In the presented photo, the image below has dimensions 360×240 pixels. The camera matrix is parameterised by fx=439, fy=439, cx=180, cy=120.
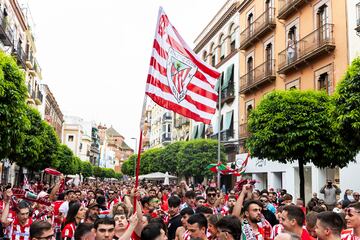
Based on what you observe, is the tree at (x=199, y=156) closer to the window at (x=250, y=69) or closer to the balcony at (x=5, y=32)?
Answer: the window at (x=250, y=69)

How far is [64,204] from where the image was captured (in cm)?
1018

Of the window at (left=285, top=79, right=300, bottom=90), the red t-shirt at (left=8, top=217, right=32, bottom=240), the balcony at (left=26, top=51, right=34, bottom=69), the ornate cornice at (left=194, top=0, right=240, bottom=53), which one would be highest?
the ornate cornice at (left=194, top=0, right=240, bottom=53)

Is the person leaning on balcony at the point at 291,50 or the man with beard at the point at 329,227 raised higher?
the person leaning on balcony at the point at 291,50

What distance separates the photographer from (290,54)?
2506 cm

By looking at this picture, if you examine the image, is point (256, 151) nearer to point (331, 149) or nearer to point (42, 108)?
point (331, 149)

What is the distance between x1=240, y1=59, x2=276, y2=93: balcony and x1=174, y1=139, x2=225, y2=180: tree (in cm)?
504

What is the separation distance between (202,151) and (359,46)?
16.7 m

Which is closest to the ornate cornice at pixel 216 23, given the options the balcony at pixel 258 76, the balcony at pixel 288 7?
the balcony at pixel 258 76

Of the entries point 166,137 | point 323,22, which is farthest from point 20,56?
point 166,137

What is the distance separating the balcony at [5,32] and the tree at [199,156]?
606 inches

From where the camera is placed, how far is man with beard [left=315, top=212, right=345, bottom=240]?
499 centimetres

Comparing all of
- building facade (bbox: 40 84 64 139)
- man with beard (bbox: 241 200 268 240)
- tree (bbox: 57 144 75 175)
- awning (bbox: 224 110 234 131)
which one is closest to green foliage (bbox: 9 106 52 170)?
tree (bbox: 57 144 75 175)

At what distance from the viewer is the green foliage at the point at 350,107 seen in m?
12.5

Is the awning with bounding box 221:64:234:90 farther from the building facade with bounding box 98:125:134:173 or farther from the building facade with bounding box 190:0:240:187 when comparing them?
the building facade with bounding box 98:125:134:173
